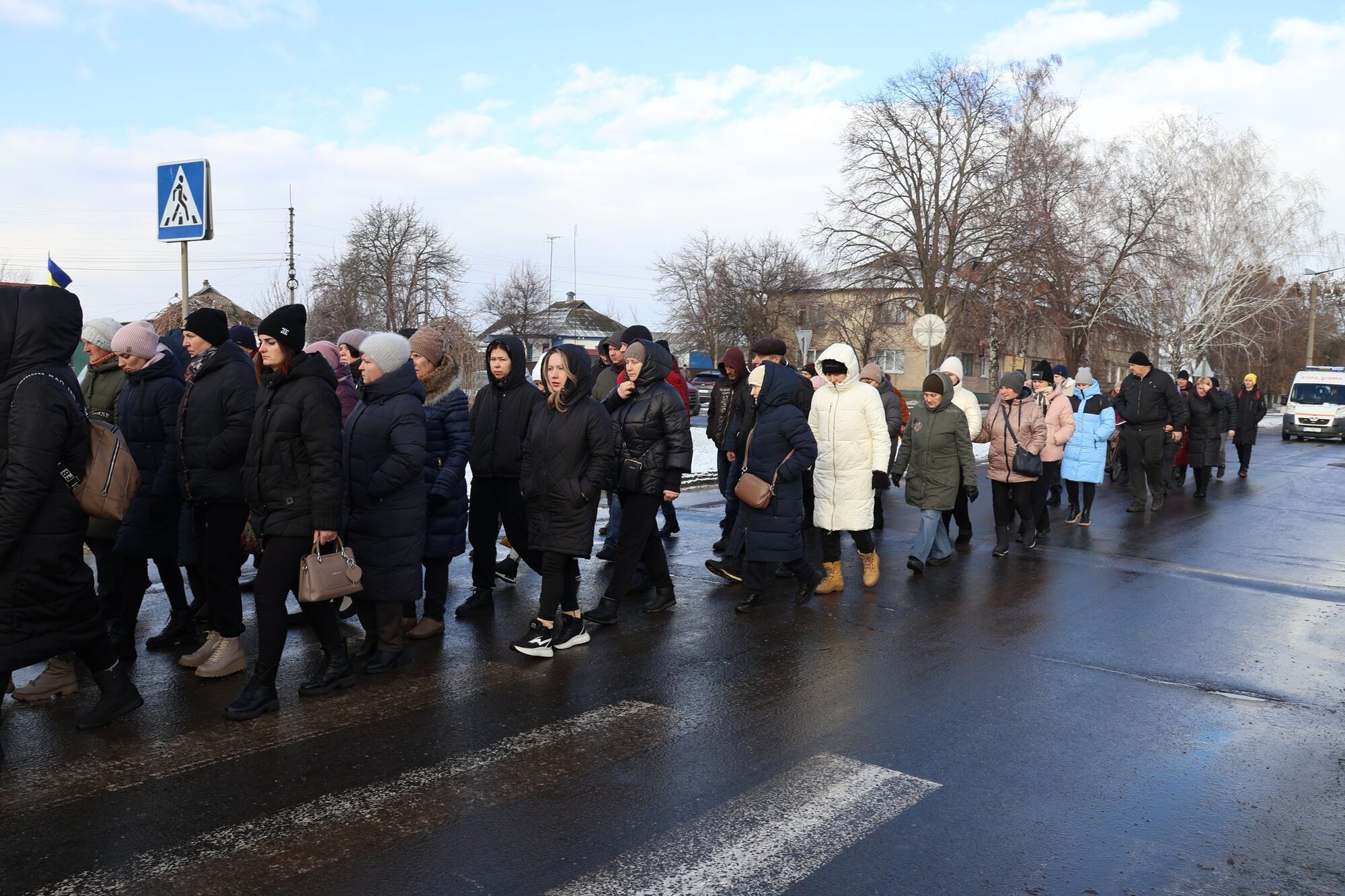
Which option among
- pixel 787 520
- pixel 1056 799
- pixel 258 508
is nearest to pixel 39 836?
pixel 258 508

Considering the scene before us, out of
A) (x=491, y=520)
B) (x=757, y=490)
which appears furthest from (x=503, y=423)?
(x=757, y=490)

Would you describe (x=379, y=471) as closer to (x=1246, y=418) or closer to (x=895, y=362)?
(x=1246, y=418)

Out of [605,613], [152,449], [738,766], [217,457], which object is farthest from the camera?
[605,613]

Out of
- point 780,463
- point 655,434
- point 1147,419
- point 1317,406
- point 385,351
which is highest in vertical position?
point 385,351

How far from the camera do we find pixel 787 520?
25.0 feet

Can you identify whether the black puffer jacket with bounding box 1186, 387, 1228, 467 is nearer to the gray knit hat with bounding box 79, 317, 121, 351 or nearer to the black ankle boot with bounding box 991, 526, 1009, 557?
the black ankle boot with bounding box 991, 526, 1009, 557

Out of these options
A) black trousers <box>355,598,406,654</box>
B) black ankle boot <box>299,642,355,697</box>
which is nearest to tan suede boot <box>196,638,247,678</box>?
black ankle boot <box>299,642,355,697</box>

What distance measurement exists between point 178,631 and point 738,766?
151 inches

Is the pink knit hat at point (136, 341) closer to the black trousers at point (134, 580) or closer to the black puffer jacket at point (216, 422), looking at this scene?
the black puffer jacket at point (216, 422)

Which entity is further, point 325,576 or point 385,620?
point 385,620

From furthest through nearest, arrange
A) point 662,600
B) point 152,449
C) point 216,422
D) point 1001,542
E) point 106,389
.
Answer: point 1001,542 → point 662,600 → point 106,389 → point 152,449 → point 216,422

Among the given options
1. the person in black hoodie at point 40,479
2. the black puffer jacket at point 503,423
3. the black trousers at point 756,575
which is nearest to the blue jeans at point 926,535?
the black trousers at point 756,575

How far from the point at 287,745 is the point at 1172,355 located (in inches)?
1808

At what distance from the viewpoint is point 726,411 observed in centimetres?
1015
